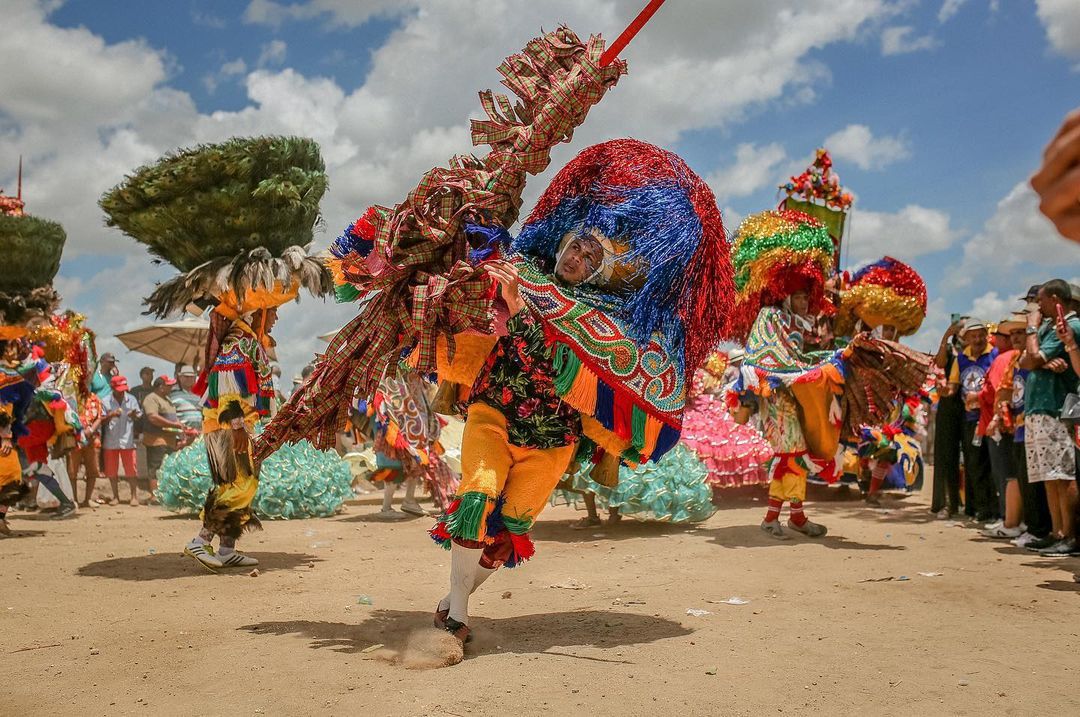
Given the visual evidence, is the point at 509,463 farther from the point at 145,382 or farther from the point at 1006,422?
the point at 145,382

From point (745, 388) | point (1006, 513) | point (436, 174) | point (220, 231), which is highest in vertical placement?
point (220, 231)

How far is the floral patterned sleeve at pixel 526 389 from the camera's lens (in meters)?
4.08

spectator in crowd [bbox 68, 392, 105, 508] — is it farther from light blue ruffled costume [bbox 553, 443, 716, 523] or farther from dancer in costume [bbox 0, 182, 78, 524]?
light blue ruffled costume [bbox 553, 443, 716, 523]

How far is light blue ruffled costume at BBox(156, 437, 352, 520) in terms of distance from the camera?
9.55 m

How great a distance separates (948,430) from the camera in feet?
31.1

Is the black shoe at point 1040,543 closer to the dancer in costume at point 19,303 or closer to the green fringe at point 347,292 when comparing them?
the green fringe at point 347,292

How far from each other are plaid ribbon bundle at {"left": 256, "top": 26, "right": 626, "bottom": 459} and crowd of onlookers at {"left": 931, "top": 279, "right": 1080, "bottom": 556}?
4.34m

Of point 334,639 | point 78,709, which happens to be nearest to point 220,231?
point 334,639

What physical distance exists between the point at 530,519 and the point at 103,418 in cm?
1010

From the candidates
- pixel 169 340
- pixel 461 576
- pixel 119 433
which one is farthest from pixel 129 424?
pixel 461 576

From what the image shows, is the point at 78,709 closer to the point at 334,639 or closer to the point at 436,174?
the point at 334,639

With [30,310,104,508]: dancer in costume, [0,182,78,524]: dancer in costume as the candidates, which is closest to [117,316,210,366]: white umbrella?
[30,310,104,508]: dancer in costume

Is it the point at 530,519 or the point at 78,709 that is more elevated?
the point at 530,519

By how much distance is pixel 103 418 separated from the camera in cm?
1223
